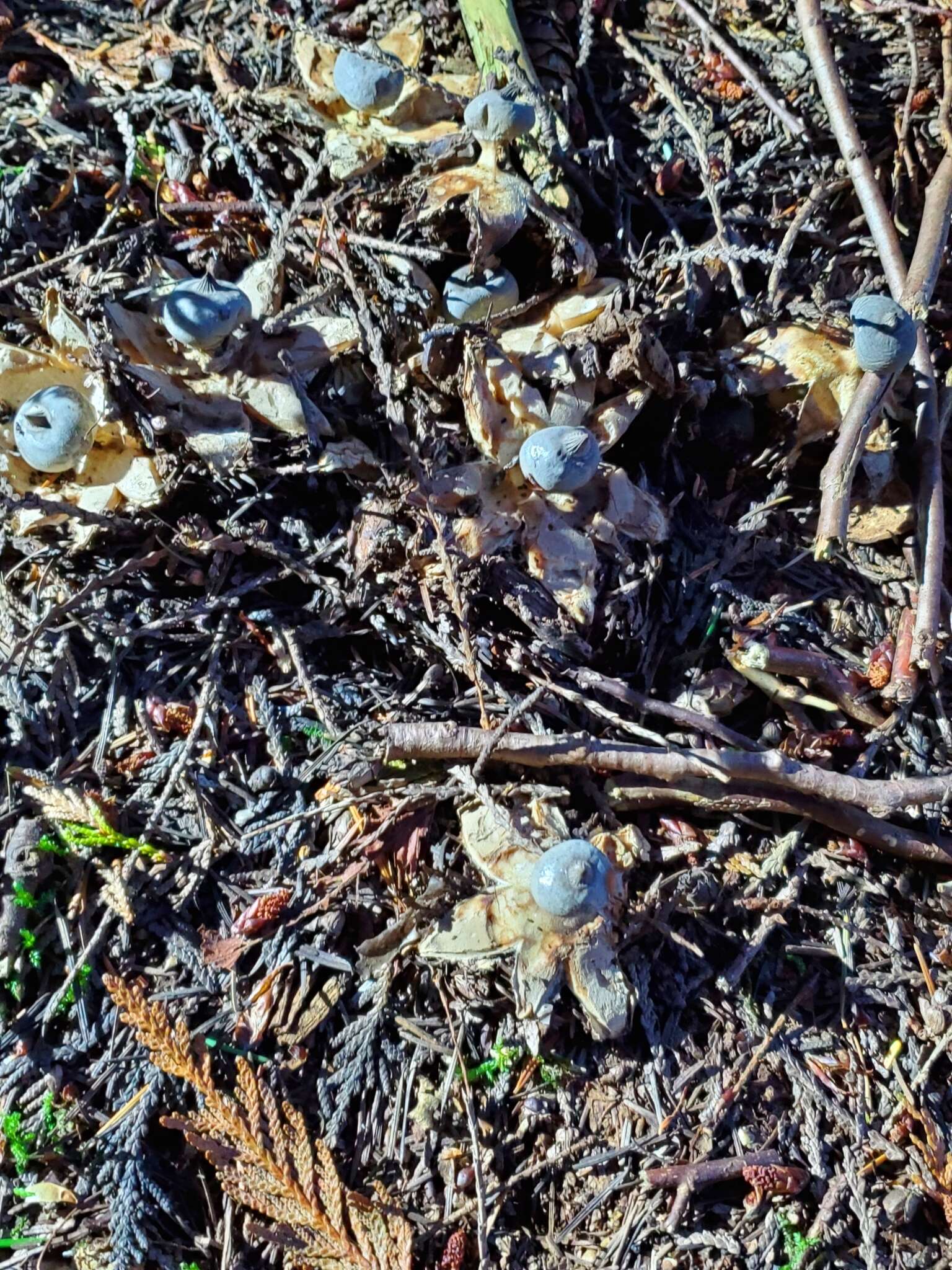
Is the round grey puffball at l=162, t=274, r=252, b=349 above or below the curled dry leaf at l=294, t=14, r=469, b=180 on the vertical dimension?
below

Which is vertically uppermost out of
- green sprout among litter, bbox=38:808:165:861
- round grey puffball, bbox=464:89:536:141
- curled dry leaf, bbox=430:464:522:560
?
round grey puffball, bbox=464:89:536:141

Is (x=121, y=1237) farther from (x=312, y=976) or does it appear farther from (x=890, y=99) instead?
(x=890, y=99)

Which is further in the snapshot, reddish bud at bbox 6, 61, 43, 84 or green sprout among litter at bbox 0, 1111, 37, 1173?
reddish bud at bbox 6, 61, 43, 84

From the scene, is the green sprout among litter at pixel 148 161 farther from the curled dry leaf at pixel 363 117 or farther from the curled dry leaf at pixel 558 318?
the curled dry leaf at pixel 558 318

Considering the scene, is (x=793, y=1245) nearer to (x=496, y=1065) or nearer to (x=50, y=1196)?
(x=496, y=1065)

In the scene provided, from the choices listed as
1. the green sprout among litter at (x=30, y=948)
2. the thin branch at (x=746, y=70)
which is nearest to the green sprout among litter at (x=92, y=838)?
the green sprout among litter at (x=30, y=948)

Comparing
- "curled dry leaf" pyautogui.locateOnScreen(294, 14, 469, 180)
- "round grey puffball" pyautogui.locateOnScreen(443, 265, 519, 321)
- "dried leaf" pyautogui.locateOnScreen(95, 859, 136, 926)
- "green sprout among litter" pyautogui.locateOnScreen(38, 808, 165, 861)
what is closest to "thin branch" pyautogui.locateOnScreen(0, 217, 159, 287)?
"curled dry leaf" pyautogui.locateOnScreen(294, 14, 469, 180)

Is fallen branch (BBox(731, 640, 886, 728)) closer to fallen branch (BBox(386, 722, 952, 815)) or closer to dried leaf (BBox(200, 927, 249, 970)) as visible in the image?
fallen branch (BBox(386, 722, 952, 815))
